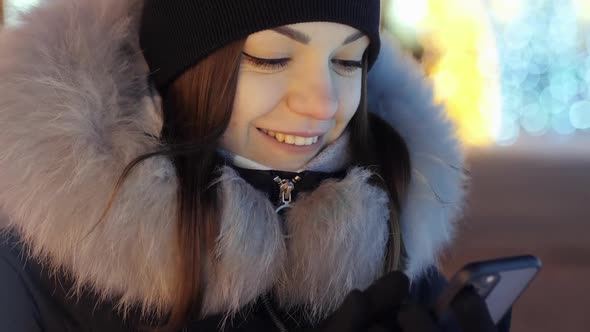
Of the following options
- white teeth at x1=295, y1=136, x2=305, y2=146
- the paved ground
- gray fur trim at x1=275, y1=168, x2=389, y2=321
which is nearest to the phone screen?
gray fur trim at x1=275, y1=168, x2=389, y2=321

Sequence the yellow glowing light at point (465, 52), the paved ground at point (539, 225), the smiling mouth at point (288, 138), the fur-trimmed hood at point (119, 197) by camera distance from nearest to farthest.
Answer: the fur-trimmed hood at point (119, 197), the smiling mouth at point (288, 138), the paved ground at point (539, 225), the yellow glowing light at point (465, 52)

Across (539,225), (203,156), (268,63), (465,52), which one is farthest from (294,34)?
(465,52)

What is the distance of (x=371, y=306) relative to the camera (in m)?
0.59

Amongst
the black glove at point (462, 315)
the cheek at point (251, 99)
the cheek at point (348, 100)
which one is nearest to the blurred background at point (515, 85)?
the cheek at point (348, 100)

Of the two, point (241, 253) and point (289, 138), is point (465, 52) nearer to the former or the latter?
point (289, 138)

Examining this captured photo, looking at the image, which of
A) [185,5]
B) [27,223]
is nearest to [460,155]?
[185,5]

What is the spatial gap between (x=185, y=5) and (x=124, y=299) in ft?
1.19

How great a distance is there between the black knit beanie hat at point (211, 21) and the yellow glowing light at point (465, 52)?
3.32m

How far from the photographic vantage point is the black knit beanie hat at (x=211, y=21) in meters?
0.74

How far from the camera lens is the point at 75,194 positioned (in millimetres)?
679

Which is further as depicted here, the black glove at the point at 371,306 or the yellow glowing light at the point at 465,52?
the yellow glowing light at the point at 465,52

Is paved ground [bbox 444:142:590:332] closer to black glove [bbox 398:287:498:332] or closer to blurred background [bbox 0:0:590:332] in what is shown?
blurred background [bbox 0:0:590:332]

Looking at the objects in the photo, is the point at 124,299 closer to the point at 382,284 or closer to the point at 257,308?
the point at 257,308

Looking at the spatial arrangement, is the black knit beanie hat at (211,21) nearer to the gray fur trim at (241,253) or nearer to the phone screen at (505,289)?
the gray fur trim at (241,253)
